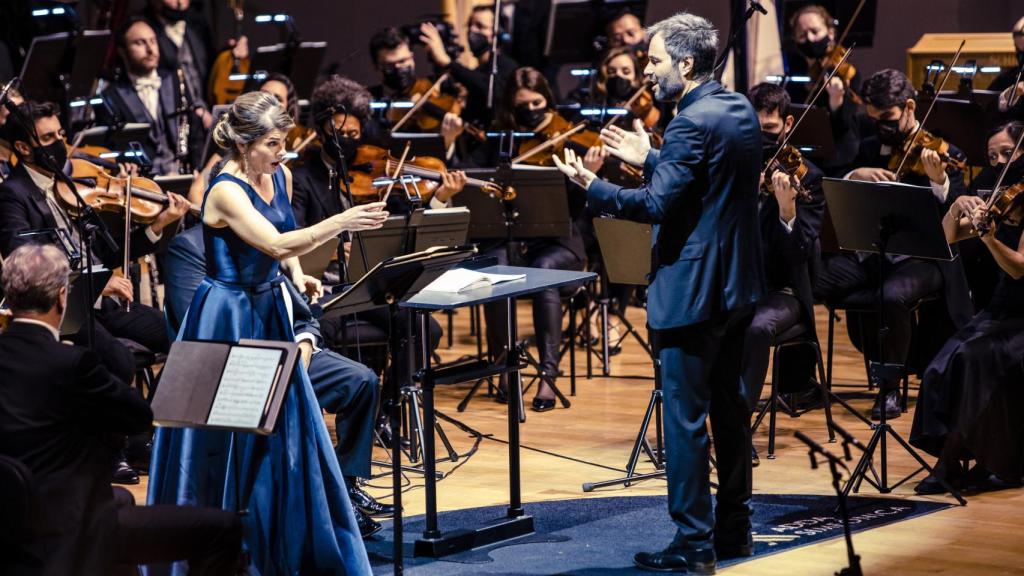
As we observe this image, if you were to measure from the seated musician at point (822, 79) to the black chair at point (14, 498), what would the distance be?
4.96 m

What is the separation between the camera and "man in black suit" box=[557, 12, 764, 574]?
12.3 ft

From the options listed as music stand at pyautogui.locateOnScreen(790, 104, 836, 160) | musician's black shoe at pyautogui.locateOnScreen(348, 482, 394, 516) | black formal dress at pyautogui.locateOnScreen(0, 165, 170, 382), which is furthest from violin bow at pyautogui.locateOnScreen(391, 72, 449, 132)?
musician's black shoe at pyautogui.locateOnScreen(348, 482, 394, 516)

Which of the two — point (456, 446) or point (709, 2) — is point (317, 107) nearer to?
point (456, 446)

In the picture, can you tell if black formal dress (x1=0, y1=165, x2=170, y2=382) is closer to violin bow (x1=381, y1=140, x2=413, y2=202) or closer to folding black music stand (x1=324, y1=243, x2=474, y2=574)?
violin bow (x1=381, y1=140, x2=413, y2=202)

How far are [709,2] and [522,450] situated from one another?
4021mm

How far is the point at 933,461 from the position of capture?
→ 5109 millimetres

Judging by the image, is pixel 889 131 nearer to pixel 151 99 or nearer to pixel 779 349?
pixel 779 349

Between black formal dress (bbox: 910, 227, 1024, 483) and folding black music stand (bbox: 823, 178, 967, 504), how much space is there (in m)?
0.13

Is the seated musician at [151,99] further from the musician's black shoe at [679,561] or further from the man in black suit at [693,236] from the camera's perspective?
the musician's black shoe at [679,561]

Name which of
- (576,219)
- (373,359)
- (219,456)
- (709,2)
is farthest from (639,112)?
(219,456)

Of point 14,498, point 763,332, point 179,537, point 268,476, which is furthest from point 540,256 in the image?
point 14,498

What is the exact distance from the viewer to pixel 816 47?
24.6ft

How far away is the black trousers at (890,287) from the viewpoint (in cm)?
581

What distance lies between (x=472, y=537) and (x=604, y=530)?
0.42 metres
